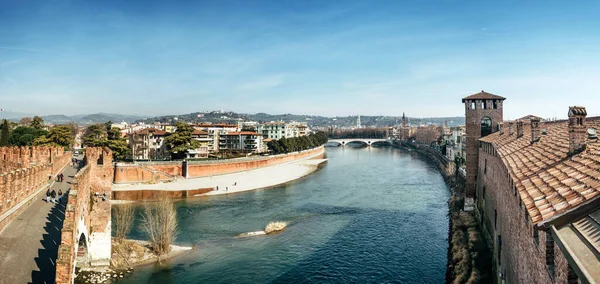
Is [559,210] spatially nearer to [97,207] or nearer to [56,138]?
[97,207]

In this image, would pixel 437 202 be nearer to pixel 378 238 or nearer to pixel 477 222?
pixel 477 222

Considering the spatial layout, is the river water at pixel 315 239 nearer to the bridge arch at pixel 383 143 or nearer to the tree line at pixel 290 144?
the tree line at pixel 290 144

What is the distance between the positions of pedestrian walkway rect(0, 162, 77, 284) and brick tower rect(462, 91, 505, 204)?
26519mm

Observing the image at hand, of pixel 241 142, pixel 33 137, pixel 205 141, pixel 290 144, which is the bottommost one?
pixel 290 144

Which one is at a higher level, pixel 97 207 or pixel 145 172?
pixel 97 207

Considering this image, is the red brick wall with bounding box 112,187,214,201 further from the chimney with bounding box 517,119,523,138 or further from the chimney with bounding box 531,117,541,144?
the chimney with bounding box 531,117,541,144

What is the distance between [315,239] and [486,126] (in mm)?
15724

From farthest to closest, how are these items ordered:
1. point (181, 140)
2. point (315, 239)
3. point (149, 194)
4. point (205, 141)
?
1. point (205, 141)
2. point (181, 140)
3. point (149, 194)
4. point (315, 239)

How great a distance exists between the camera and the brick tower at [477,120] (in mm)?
28750

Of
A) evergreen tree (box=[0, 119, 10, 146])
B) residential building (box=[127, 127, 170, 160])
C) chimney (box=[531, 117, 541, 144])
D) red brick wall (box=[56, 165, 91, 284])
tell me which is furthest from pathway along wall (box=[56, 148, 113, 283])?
evergreen tree (box=[0, 119, 10, 146])

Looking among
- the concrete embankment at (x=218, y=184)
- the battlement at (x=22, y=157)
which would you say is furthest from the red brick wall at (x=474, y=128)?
the battlement at (x=22, y=157)

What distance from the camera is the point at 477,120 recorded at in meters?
28.8

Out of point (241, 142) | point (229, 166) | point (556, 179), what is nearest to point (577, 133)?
point (556, 179)

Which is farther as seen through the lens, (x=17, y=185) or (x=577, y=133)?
(x=17, y=185)
